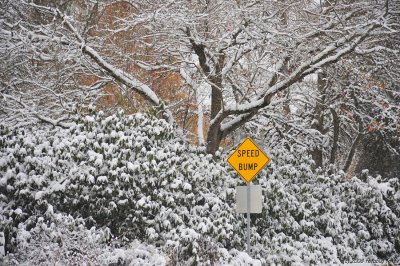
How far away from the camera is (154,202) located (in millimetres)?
9852

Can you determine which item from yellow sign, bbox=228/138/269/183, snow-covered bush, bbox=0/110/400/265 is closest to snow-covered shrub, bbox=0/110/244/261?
snow-covered bush, bbox=0/110/400/265

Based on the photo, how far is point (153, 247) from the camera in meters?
9.23

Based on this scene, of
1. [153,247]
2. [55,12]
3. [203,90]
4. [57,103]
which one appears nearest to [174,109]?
[203,90]

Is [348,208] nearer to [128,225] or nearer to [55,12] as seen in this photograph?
[128,225]

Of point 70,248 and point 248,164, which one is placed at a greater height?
point 248,164

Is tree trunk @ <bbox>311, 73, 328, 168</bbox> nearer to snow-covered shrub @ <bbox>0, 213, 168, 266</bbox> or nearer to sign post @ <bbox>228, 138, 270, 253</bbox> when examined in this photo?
sign post @ <bbox>228, 138, 270, 253</bbox>

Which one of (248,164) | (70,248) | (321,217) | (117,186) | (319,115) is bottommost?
(70,248)

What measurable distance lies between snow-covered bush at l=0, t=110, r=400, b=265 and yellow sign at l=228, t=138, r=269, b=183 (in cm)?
145

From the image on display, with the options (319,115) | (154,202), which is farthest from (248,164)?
(319,115)

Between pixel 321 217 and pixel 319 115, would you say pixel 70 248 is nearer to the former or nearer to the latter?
pixel 321 217

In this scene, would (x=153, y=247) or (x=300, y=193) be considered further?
(x=300, y=193)

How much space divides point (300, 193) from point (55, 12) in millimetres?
8190

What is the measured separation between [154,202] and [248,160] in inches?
85.9

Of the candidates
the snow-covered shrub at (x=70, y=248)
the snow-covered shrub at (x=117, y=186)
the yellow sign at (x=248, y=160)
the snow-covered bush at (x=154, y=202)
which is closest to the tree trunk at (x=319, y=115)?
the snow-covered bush at (x=154, y=202)
